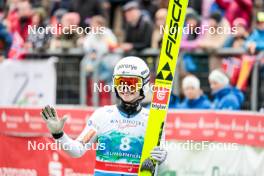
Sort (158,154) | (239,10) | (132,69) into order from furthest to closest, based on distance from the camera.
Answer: (239,10) → (132,69) → (158,154)

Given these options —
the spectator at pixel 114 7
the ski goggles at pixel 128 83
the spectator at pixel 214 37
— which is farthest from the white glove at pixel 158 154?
the spectator at pixel 114 7

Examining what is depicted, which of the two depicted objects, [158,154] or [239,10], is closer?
[158,154]

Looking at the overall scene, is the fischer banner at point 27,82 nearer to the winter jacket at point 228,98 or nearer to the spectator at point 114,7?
the spectator at point 114,7

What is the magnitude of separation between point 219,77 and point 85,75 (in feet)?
10.5

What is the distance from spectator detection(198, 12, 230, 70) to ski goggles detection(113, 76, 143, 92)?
5542 millimetres

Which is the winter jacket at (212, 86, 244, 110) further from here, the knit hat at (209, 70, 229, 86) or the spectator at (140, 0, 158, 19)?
the spectator at (140, 0, 158, 19)

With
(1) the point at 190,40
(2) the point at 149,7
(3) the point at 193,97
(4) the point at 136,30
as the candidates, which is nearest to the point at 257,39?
(1) the point at 190,40

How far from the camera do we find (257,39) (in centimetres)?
1465

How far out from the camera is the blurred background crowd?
14.5 meters

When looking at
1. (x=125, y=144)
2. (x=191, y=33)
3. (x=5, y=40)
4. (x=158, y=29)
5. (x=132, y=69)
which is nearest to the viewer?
(x=125, y=144)

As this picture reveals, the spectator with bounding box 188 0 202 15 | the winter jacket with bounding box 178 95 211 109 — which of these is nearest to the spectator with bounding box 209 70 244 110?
the winter jacket with bounding box 178 95 211 109

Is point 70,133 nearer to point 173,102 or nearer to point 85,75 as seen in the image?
point 173,102

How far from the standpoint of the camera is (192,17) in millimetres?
15555

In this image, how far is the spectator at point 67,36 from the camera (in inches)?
680
